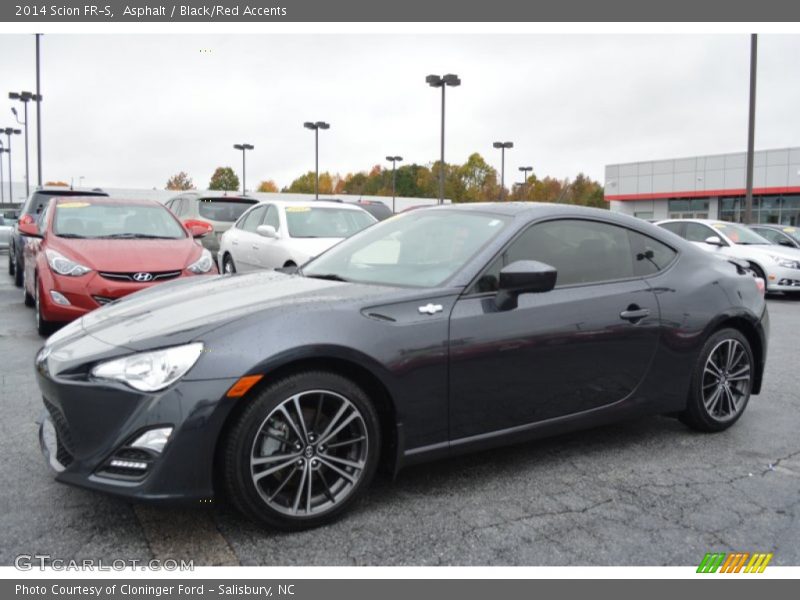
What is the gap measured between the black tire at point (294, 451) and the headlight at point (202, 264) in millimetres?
4695

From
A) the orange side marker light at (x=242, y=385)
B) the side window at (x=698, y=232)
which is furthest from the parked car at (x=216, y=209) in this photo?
the orange side marker light at (x=242, y=385)

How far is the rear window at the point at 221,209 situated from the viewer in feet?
48.0

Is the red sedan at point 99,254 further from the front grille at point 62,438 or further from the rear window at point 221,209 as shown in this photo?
the rear window at point 221,209

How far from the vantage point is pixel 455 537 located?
2945mm

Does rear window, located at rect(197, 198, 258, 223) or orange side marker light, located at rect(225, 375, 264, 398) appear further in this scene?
rear window, located at rect(197, 198, 258, 223)

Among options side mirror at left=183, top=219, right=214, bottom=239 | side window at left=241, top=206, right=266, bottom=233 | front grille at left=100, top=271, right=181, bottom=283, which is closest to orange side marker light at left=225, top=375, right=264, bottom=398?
front grille at left=100, top=271, right=181, bottom=283

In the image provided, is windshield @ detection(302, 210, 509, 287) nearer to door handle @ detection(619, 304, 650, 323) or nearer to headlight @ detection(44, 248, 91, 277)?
door handle @ detection(619, 304, 650, 323)

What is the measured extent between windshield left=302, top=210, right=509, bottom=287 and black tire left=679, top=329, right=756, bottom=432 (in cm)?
156

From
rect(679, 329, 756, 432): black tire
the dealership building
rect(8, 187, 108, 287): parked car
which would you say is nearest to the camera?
rect(679, 329, 756, 432): black tire

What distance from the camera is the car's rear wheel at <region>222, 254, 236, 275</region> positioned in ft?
35.9

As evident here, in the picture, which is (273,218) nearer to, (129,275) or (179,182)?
(129,275)

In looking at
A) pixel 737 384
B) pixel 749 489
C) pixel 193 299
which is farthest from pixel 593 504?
pixel 193 299

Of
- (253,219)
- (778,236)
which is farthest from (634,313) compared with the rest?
(778,236)

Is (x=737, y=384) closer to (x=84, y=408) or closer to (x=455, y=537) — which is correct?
(x=455, y=537)
